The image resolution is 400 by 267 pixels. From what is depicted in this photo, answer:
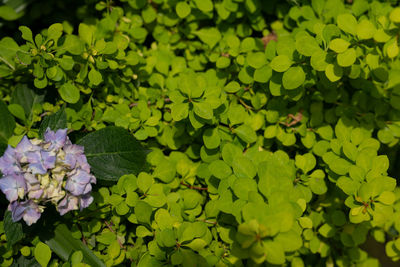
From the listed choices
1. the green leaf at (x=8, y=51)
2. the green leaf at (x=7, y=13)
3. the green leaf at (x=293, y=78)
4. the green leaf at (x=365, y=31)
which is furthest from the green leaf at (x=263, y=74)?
the green leaf at (x=7, y=13)

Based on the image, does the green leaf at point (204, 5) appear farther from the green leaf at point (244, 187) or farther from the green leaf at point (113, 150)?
the green leaf at point (244, 187)

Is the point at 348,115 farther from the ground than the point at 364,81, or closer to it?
closer to it

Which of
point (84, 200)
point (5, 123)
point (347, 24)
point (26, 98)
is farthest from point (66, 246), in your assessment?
point (347, 24)

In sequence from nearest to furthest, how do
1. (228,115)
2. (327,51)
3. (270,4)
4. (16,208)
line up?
1. (16,208)
2. (327,51)
3. (228,115)
4. (270,4)

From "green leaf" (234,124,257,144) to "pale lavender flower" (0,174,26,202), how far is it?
2.39ft

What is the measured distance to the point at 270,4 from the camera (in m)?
1.75

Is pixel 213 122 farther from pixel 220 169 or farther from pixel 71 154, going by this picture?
pixel 71 154

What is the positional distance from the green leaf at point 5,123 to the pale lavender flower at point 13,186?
13.7 inches

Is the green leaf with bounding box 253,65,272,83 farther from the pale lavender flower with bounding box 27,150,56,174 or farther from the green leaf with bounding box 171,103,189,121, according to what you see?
the pale lavender flower with bounding box 27,150,56,174

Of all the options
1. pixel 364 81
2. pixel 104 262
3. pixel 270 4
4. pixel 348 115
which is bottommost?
pixel 104 262

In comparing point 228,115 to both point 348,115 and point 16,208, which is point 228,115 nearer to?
point 348,115

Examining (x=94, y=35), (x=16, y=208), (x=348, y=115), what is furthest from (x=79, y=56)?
(x=348, y=115)

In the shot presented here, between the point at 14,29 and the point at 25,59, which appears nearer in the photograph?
the point at 25,59

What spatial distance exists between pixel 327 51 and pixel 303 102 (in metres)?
0.34
